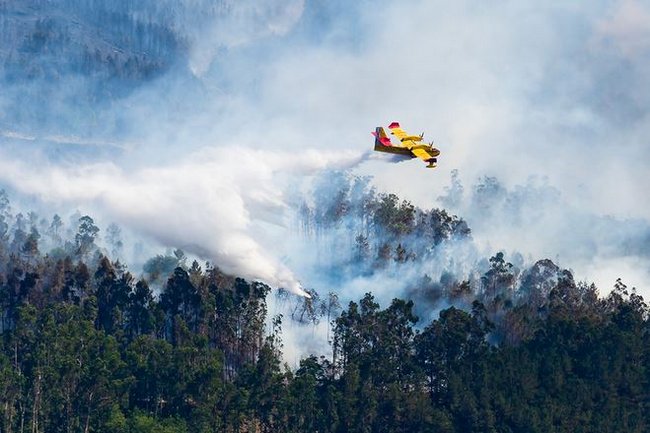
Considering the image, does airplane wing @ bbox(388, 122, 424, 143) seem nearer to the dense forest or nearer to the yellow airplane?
the yellow airplane

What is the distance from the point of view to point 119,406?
10912 cm

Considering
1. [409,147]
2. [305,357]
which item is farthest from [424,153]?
[305,357]

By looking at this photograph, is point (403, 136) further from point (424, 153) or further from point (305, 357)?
point (305, 357)

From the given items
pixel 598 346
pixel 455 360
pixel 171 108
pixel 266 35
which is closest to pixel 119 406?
pixel 455 360

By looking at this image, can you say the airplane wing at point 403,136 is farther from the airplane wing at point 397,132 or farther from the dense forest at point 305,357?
the dense forest at point 305,357

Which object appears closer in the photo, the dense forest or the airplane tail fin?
the dense forest

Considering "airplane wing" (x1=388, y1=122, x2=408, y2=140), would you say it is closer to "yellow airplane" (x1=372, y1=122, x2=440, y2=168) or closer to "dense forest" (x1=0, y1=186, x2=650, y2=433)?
"yellow airplane" (x1=372, y1=122, x2=440, y2=168)

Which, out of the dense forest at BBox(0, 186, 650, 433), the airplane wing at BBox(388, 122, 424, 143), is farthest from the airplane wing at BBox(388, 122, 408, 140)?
the dense forest at BBox(0, 186, 650, 433)

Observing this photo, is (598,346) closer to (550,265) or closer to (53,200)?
(550,265)

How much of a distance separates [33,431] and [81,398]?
428 centimetres

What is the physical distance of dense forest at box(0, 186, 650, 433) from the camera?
362 feet

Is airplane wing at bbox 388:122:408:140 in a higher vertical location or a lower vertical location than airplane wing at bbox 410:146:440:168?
higher

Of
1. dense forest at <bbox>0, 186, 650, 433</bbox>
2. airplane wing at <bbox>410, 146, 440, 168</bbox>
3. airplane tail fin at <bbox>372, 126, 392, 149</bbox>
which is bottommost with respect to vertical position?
→ dense forest at <bbox>0, 186, 650, 433</bbox>

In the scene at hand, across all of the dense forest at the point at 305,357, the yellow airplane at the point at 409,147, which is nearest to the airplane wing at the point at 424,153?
the yellow airplane at the point at 409,147
